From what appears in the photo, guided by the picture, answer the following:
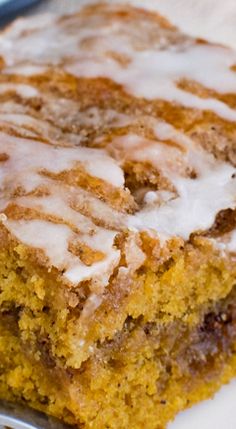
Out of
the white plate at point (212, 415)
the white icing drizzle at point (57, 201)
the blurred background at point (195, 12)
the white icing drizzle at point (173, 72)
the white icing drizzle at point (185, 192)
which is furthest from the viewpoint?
the blurred background at point (195, 12)

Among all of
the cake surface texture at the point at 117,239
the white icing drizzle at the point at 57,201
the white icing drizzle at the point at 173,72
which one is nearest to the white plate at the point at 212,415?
the cake surface texture at the point at 117,239

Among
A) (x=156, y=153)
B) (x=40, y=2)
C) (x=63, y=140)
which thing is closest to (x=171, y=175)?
(x=156, y=153)

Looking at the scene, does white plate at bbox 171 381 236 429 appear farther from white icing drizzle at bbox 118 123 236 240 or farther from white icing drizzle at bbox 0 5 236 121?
white icing drizzle at bbox 0 5 236 121

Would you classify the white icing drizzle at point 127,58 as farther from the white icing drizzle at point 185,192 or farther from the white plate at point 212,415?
the white plate at point 212,415

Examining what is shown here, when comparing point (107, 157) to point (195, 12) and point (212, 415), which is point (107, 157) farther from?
point (195, 12)

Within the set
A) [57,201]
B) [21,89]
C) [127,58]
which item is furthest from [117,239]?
[127,58]
